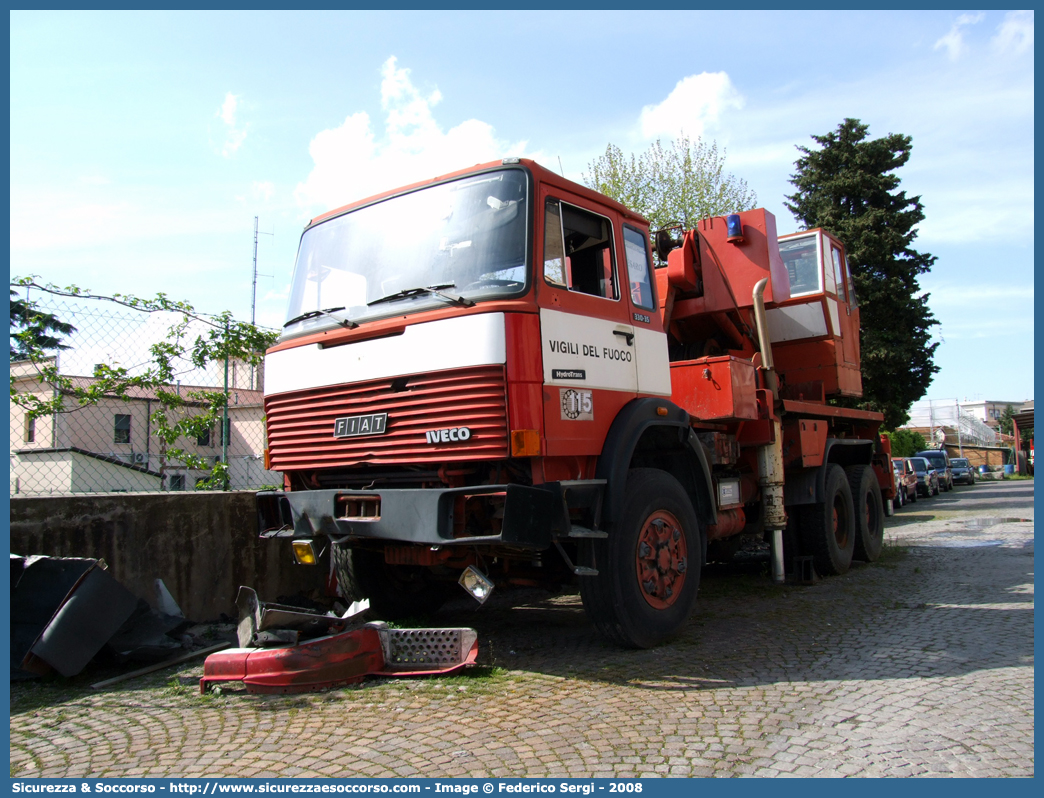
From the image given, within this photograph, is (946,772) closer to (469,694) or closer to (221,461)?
(469,694)

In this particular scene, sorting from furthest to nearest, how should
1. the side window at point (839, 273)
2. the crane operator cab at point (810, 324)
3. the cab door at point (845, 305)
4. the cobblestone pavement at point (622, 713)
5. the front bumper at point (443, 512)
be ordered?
the side window at point (839, 273)
the cab door at point (845, 305)
the crane operator cab at point (810, 324)
the front bumper at point (443, 512)
the cobblestone pavement at point (622, 713)

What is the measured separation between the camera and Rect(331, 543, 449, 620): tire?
5812mm

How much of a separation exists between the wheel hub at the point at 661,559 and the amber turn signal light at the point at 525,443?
113 cm

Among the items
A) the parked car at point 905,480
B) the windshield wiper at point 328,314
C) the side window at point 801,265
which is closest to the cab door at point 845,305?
the side window at point 801,265

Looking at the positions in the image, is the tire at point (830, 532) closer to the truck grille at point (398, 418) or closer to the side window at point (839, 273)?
the side window at point (839, 273)

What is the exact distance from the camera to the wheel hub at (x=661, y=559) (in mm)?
5188

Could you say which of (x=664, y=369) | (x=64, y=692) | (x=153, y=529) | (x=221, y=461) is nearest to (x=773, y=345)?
(x=664, y=369)

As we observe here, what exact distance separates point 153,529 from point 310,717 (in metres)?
2.42

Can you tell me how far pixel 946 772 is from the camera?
314 cm

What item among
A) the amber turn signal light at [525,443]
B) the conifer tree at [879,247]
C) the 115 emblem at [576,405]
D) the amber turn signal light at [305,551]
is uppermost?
the conifer tree at [879,247]

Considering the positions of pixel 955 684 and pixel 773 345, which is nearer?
pixel 955 684

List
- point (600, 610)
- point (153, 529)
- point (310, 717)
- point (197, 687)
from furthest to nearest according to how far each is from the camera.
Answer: point (153, 529)
point (600, 610)
point (197, 687)
point (310, 717)

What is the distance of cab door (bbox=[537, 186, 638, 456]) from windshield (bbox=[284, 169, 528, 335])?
21 centimetres

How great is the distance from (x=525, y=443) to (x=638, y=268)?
1965mm
